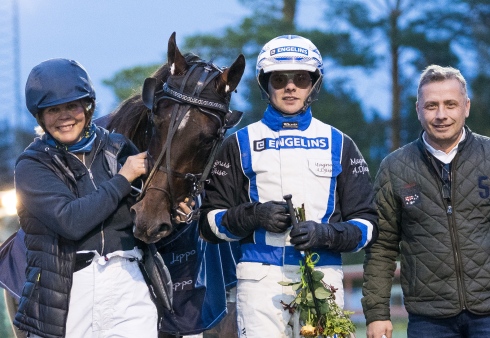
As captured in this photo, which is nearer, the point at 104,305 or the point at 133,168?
Result: the point at 104,305

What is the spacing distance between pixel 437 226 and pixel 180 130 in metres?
1.41

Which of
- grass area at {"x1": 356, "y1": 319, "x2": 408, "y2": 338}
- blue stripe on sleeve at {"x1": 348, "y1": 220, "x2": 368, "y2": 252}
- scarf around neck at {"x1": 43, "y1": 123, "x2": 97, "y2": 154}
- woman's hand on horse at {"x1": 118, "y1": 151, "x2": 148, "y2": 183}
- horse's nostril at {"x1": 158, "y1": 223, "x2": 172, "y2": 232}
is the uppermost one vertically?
scarf around neck at {"x1": 43, "y1": 123, "x2": 97, "y2": 154}

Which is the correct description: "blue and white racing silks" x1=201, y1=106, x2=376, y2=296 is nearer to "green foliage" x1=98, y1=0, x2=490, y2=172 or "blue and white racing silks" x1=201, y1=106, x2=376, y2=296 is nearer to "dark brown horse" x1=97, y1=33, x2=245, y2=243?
"dark brown horse" x1=97, y1=33, x2=245, y2=243

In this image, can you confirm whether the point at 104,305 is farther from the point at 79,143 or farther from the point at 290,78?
the point at 290,78

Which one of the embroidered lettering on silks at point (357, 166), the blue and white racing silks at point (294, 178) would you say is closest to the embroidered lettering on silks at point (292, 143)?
the blue and white racing silks at point (294, 178)

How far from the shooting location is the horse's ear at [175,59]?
4.41 m

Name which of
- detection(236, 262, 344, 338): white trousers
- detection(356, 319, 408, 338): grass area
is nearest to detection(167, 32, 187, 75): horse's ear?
detection(236, 262, 344, 338): white trousers

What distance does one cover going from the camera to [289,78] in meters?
4.50

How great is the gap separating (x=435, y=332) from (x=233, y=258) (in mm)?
1251

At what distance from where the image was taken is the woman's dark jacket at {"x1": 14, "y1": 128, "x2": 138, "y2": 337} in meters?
3.95

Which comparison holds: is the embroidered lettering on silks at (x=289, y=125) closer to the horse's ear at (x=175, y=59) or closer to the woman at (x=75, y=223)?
the horse's ear at (x=175, y=59)

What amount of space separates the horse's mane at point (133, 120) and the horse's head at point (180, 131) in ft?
1.14

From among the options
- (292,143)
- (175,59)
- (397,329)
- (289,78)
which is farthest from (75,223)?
(397,329)

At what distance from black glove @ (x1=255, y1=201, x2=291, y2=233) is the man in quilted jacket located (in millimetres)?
798
